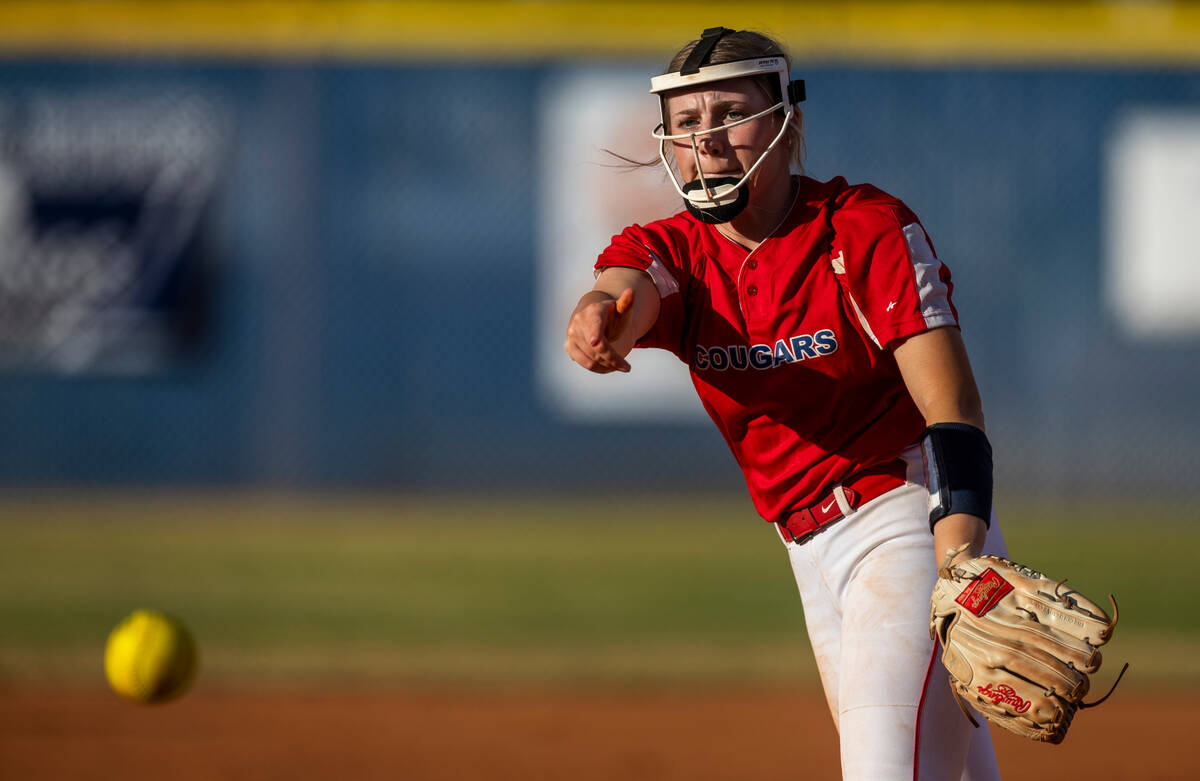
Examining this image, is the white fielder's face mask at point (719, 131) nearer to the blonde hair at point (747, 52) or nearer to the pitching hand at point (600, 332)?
the blonde hair at point (747, 52)

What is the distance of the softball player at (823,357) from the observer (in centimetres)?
249

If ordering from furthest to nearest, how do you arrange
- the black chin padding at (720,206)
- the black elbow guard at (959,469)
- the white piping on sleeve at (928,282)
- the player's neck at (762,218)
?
the player's neck at (762,218)
the black chin padding at (720,206)
the white piping on sleeve at (928,282)
the black elbow guard at (959,469)

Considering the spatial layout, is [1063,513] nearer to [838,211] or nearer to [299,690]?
[299,690]

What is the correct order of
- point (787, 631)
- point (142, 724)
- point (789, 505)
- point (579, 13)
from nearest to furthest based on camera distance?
point (789, 505), point (142, 724), point (787, 631), point (579, 13)

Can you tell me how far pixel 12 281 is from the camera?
428 inches

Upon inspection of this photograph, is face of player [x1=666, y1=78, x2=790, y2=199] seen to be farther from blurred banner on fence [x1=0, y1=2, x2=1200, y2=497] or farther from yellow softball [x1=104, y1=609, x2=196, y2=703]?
blurred banner on fence [x1=0, y1=2, x2=1200, y2=497]

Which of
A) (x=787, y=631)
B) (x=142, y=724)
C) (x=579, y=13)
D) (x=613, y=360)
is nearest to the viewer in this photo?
(x=613, y=360)

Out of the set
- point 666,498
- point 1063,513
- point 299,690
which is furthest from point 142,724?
point 1063,513

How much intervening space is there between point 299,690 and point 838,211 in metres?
4.11

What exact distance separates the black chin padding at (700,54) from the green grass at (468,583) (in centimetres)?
395

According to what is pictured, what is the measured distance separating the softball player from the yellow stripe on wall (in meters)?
8.56

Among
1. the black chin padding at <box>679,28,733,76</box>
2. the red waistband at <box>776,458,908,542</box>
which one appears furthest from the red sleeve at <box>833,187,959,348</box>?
the black chin padding at <box>679,28,733,76</box>

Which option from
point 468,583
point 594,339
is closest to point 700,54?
point 594,339

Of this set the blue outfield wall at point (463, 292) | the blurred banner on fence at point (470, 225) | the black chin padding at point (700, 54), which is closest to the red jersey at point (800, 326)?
the black chin padding at point (700, 54)
